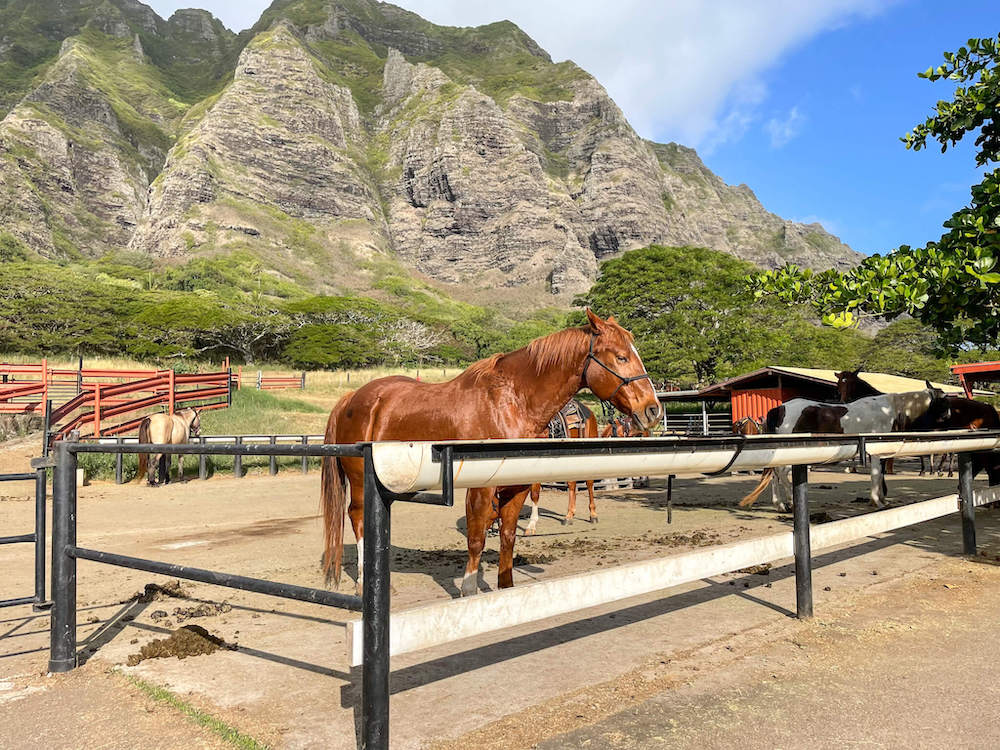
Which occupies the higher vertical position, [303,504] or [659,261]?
[659,261]

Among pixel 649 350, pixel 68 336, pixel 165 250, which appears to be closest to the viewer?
pixel 649 350

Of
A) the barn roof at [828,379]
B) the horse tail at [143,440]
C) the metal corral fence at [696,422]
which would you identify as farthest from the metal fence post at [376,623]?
the metal corral fence at [696,422]

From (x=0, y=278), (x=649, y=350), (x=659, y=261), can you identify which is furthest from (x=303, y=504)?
(x=0, y=278)

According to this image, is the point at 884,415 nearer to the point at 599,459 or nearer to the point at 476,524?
the point at 476,524

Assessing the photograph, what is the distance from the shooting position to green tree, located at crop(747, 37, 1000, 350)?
5.59 metres

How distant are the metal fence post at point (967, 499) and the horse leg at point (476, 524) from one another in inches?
186

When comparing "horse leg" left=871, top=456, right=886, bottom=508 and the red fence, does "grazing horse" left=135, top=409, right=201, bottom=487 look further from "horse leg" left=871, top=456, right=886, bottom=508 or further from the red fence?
"horse leg" left=871, top=456, right=886, bottom=508

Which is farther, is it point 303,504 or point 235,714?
point 303,504

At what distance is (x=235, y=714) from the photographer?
2.99 metres

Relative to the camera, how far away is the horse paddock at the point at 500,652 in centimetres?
280

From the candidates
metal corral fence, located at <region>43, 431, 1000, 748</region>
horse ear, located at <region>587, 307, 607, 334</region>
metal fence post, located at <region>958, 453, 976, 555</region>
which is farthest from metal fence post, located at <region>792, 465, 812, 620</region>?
metal fence post, located at <region>958, 453, 976, 555</region>

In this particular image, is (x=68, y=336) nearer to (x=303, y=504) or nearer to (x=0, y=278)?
(x=0, y=278)

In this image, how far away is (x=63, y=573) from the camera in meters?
3.65

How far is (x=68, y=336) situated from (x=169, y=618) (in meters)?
62.2
